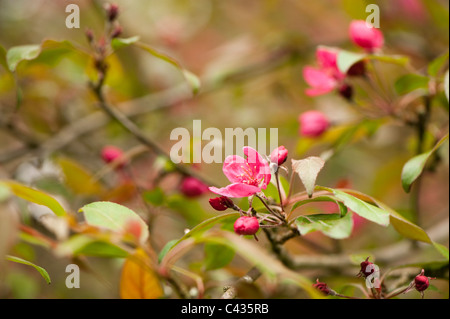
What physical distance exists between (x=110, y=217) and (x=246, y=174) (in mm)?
215

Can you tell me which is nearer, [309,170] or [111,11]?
[309,170]

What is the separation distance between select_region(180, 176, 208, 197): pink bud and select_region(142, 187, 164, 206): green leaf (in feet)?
0.40

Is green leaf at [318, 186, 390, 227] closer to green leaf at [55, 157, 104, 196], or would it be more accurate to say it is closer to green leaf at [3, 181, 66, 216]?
green leaf at [3, 181, 66, 216]

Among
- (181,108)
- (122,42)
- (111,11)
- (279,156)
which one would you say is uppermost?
(181,108)

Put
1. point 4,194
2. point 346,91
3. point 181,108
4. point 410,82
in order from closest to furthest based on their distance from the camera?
1. point 4,194
2. point 410,82
3. point 346,91
4. point 181,108

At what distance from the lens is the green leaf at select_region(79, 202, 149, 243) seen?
1.86ft

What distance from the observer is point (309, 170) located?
574 mm

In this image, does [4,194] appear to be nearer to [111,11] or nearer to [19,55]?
[19,55]

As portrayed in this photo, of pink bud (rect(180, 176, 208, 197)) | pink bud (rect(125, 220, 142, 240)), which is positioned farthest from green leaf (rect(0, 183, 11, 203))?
pink bud (rect(180, 176, 208, 197))

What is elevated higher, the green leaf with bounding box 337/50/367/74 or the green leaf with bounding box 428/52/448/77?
the green leaf with bounding box 428/52/448/77

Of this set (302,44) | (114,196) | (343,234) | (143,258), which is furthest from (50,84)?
(343,234)

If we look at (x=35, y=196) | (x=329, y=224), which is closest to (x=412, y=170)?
(x=329, y=224)

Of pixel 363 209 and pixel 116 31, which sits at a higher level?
pixel 116 31

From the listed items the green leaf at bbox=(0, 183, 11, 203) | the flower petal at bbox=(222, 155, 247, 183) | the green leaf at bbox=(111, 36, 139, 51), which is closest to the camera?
the green leaf at bbox=(0, 183, 11, 203)
